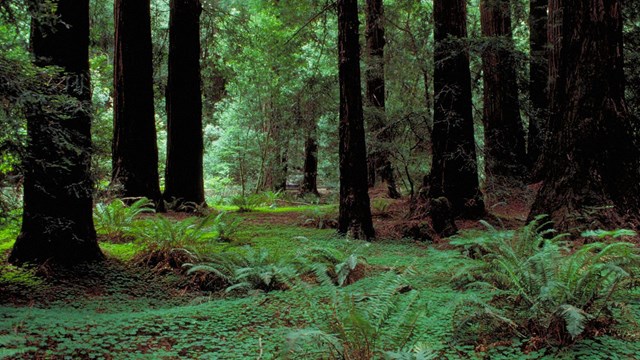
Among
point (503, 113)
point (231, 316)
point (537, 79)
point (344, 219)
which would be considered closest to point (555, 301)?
point (231, 316)

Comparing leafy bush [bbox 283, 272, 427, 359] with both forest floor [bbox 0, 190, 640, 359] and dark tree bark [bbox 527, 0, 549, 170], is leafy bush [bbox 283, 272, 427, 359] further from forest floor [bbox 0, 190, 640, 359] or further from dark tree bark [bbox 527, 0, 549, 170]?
dark tree bark [bbox 527, 0, 549, 170]

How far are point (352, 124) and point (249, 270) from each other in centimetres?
339

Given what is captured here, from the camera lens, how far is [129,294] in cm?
493

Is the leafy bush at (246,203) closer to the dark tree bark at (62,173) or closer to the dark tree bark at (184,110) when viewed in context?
the dark tree bark at (184,110)

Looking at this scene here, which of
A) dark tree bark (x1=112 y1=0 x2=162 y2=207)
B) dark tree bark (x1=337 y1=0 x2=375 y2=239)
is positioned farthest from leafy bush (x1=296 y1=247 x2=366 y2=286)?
dark tree bark (x1=112 y1=0 x2=162 y2=207)

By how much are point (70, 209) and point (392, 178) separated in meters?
9.76

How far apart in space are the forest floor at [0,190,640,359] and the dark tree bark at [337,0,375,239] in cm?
119

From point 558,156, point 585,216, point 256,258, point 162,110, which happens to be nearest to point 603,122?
point 558,156

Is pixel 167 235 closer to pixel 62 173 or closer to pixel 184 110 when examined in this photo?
pixel 62 173

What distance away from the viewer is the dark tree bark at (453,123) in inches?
331

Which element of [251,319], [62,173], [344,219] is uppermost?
[62,173]

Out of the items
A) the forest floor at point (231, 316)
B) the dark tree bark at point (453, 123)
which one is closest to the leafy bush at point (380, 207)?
the dark tree bark at point (453, 123)

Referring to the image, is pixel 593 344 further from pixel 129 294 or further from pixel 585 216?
pixel 129 294

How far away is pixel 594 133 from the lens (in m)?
5.73
